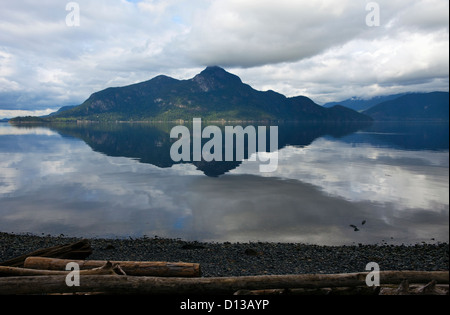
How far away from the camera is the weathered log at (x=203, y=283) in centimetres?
959

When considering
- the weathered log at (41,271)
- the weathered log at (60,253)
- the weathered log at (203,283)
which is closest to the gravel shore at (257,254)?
the weathered log at (60,253)

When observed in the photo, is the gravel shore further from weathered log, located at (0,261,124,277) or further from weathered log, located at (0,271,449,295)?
weathered log, located at (0,271,449,295)

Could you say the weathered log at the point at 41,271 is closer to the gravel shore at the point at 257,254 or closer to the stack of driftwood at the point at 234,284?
the stack of driftwood at the point at 234,284

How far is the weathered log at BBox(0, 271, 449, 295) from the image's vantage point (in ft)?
31.5

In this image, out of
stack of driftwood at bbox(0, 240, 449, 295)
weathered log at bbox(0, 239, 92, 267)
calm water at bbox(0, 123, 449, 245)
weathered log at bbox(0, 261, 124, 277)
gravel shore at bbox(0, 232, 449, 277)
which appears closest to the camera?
stack of driftwood at bbox(0, 240, 449, 295)

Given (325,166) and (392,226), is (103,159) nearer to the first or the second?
(325,166)

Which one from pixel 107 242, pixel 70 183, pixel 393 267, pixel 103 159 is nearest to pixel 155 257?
pixel 107 242

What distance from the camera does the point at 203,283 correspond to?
9641mm

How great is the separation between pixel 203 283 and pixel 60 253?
8051mm

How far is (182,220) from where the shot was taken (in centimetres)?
3083

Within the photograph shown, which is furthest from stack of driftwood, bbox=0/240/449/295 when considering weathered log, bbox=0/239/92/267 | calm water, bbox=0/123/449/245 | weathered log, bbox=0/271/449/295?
calm water, bbox=0/123/449/245

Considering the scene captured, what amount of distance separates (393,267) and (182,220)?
1979 centimetres

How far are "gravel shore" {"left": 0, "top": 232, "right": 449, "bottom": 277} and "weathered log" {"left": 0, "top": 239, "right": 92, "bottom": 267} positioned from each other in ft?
18.6
